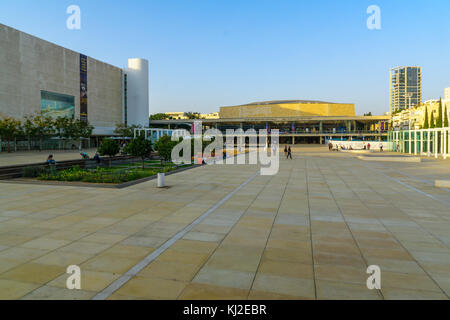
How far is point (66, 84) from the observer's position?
70.2 meters

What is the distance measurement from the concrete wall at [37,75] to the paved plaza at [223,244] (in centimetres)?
5280

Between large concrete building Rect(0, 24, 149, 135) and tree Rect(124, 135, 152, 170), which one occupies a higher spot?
large concrete building Rect(0, 24, 149, 135)

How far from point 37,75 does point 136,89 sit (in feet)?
115

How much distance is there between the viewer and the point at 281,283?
5.43 m

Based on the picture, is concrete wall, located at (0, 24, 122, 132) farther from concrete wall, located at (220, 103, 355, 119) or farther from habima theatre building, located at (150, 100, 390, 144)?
concrete wall, located at (220, 103, 355, 119)

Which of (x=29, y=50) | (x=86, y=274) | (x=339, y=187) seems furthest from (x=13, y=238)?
(x=29, y=50)

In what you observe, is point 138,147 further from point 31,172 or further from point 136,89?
point 136,89

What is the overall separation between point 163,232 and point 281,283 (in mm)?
3951

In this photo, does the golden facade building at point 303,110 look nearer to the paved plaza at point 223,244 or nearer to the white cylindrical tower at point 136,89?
the white cylindrical tower at point 136,89

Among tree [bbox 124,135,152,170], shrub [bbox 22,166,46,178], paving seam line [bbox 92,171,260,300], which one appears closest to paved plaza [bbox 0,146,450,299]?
paving seam line [bbox 92,171,260,300]

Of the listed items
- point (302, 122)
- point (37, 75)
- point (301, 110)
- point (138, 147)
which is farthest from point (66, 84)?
point (301, 110)

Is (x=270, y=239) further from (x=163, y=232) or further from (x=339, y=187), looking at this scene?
(x=339, y=187)

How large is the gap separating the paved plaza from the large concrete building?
54.0 metres

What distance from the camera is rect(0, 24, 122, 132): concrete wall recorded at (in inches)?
2190
